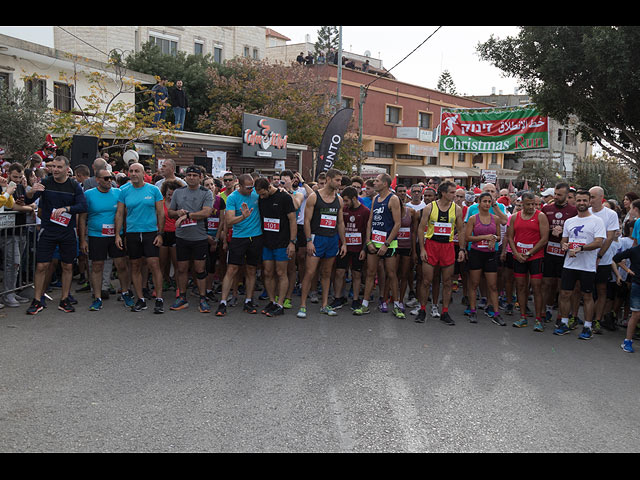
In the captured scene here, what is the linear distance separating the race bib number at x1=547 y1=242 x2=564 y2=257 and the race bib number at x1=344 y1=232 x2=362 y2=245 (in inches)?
114

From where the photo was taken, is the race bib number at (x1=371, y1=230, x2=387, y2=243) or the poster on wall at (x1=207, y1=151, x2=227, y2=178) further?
the poster on wall at (x1=207, y1=151, x2=227, y2=178)

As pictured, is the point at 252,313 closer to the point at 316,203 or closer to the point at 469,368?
the point at 316,203

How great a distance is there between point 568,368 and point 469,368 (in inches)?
48.0

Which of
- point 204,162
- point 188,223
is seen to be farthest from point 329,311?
point 204,162

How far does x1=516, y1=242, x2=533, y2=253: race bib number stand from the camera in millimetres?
8125

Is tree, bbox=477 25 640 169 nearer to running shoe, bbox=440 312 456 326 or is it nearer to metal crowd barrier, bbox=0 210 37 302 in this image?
running shoe, bbox=440 312 456 326

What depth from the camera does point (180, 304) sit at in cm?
809

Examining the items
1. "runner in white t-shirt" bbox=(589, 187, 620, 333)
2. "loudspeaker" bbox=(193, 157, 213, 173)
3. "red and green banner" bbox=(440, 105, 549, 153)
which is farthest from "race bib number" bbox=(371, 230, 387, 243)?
"red and green banner" bbox=(440, 105, 549, 153)

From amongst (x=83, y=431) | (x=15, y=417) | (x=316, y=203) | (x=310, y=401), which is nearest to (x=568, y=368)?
(x=310, y=401)

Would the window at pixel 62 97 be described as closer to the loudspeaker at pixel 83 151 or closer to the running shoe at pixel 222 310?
the loudspeaker at pixel 83 151

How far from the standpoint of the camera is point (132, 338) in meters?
6.50

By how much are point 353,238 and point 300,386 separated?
377 centimetres

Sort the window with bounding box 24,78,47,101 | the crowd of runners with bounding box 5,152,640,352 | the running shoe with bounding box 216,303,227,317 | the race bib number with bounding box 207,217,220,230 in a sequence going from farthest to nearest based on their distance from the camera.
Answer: the window with bounding box 24,78,47,101 → the race bib number with bounding box 207,217,220,230 → the running shoe with bounding box 216,303,227,317 → the crowd of runners with bounding box 5,152,640,352

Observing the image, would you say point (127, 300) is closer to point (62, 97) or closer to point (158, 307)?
point (158, 307)
